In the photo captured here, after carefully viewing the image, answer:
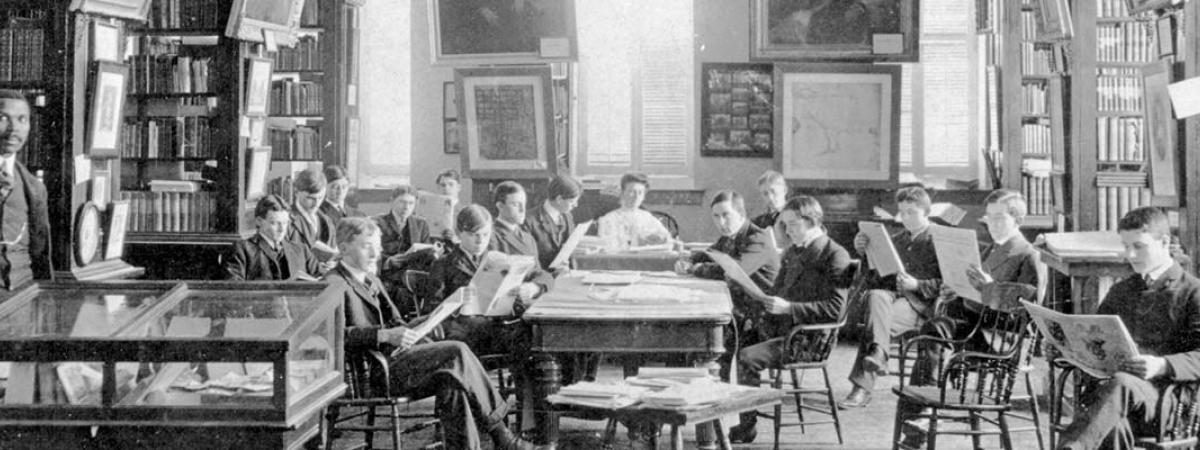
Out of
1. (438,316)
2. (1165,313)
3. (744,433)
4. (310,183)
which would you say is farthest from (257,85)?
(1165,313)

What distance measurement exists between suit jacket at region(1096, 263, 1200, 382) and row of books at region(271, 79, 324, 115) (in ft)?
21.5

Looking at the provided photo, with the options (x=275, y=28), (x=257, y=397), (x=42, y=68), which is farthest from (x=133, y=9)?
(x=257, y=397)

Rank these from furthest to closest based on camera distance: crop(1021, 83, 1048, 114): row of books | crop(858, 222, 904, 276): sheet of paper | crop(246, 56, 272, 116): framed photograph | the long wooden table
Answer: crop(1021, 83, 1048, 114): row of books, crop(246, 56, 272, 116): framed photograph, crop(858, 222, 904, 276): sheet of paper, the long wooden table

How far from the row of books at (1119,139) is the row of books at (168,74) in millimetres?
6087

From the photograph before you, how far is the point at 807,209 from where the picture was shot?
5.80 metres

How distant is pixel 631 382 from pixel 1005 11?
6668 mm

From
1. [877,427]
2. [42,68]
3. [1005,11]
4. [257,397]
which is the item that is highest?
[1005,11]

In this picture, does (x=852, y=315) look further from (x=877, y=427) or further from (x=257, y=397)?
(x=257, y=397)

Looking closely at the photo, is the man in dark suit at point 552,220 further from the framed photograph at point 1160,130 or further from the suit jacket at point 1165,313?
the suit jacket at point 1165,313

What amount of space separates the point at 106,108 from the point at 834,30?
16.7ft

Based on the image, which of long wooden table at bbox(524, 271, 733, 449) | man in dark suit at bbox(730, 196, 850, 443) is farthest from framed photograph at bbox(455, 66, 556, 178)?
long wooden table at bbox(524, 271, 733, 449)

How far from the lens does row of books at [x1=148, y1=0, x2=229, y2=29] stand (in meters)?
7.81

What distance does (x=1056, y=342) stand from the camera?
418cm

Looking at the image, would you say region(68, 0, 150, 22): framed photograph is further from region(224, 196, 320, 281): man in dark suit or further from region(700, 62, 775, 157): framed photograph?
region(700, 62, 775, 157): framed photograph
